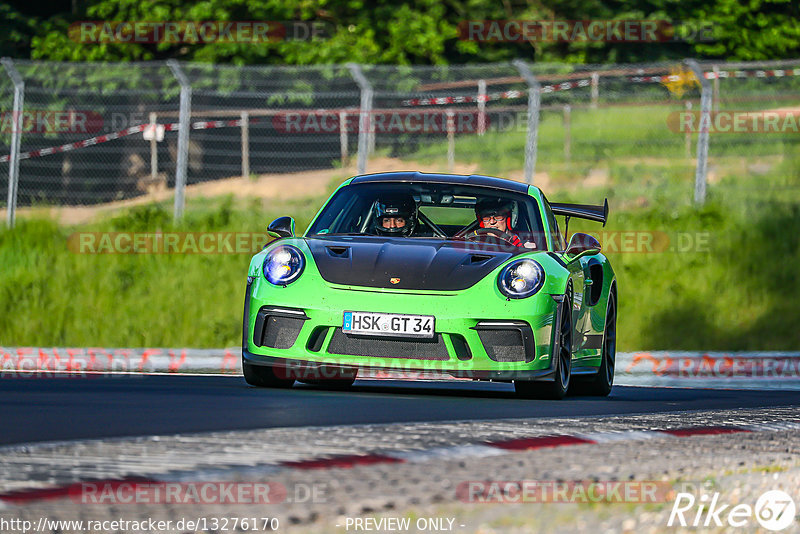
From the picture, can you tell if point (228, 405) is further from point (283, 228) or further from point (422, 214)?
point (422, 214)

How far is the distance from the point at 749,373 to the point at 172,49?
71.6ft

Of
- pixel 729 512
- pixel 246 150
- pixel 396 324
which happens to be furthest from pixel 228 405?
pixel 246 150

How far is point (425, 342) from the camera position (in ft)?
24.7

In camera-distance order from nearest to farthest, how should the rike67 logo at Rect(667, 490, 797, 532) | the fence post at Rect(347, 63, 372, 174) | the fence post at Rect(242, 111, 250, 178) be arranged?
the rike67 logo at Rect(667, 490, 797, 532) < the fence post at Rect(347, 63, 372, 174) < the fence post at Rect(242, 111, 250, 178)

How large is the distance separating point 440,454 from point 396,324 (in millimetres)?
4080

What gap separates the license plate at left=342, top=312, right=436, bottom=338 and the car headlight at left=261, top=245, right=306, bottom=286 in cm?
49

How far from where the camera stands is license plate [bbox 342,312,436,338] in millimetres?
7473

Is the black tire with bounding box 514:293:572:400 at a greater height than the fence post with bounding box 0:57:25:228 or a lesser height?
lesser

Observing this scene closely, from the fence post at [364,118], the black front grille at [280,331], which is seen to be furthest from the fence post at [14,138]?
the black front grille at [280,331]

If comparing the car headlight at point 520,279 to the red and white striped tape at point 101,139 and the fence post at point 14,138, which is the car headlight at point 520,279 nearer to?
the fence post at point 14,138

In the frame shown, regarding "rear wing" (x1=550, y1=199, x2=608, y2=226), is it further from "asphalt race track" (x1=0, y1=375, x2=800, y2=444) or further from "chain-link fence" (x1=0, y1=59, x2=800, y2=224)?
"chain-link fence" (x1=0, y1=59, x2=800, y2=224)

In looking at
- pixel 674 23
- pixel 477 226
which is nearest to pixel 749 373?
pixel 477 226

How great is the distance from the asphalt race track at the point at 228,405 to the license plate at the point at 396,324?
33 centimetres

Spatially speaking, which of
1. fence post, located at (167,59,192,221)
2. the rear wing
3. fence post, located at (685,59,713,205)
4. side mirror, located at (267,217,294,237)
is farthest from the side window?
fence post, located at (167,59,192,221)
